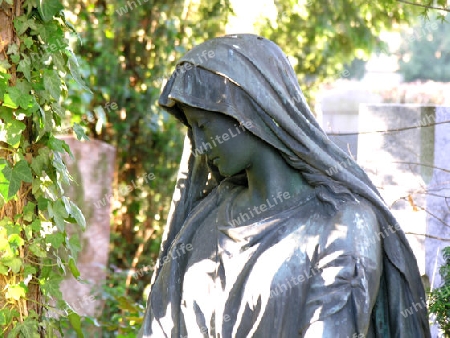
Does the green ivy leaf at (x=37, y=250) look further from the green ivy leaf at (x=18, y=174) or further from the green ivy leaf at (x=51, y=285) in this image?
the green ivy leaf at (x=18, y=174)

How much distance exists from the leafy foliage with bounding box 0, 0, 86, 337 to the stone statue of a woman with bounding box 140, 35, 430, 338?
1016mm

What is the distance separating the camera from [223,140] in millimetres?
2408

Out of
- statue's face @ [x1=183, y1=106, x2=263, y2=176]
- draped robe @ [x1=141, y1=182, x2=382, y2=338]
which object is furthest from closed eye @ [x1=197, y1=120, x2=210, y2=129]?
draped robe @ [x1=141, y1=182, x2=382, y2=338]

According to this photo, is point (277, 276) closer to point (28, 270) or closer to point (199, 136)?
point (199, 136)

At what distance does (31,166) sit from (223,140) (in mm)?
1213

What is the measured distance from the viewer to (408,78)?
3612cm

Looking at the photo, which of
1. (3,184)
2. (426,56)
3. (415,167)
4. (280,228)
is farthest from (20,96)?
(426,56)

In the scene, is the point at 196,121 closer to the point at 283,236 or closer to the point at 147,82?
the point at 283,236

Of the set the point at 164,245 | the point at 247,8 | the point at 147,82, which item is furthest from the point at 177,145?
the point at 164,245

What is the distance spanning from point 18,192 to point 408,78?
112ft

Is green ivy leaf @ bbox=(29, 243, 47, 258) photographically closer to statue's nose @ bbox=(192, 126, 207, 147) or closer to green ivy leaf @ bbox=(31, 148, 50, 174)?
green ivy leaf @ bbox=(31, 148, 50, 174)

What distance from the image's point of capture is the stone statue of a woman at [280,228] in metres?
2.26

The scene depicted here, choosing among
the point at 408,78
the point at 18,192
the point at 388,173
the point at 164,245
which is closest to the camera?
the point at 164,245

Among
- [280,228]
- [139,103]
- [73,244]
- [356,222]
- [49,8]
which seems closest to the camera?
[356,222]
